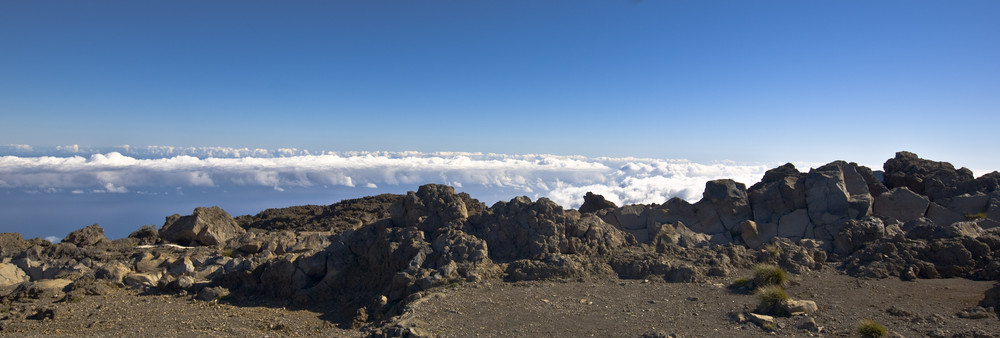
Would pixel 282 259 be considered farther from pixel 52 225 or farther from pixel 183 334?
pixel 52 225

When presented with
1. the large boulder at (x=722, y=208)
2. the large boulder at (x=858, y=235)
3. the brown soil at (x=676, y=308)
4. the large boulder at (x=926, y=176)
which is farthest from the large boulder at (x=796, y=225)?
the large boulder at (x=926, y=176)

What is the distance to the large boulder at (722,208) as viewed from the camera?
20.6 meters

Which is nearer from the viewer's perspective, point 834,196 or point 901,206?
point 834,196

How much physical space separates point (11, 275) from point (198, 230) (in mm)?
7572

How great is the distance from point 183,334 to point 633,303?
10.5m

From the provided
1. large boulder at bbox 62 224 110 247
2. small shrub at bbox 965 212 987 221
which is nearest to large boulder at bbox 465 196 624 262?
small shrub at bbox 965 212 987 221

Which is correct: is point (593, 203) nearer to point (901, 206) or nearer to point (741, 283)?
point (741, 283)

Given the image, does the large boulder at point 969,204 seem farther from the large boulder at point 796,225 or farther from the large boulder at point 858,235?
the large boulder at point 796,225

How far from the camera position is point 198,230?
2623 cm

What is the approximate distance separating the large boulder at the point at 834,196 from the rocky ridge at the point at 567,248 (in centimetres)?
5

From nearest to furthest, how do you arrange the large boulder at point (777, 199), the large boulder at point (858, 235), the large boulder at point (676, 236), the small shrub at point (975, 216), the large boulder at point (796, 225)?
the large boulder at point (858, 235) → the large boulder at point (676, 236) → the large boulder at point (796, 225) → the small shrub at point (975, 216) → the large boulder at point (777, 199)

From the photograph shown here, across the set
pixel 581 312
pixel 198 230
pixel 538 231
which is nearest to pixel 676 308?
pixel 581 312

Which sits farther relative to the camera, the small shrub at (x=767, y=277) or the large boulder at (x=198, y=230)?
the large boulder at (x=198, y=230)

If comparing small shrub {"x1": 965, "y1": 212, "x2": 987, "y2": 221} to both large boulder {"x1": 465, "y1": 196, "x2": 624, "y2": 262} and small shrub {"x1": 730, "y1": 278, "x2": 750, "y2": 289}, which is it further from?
large boulder {"x1": 465, "y1": 196, "x2": 624, "y2": 262}
